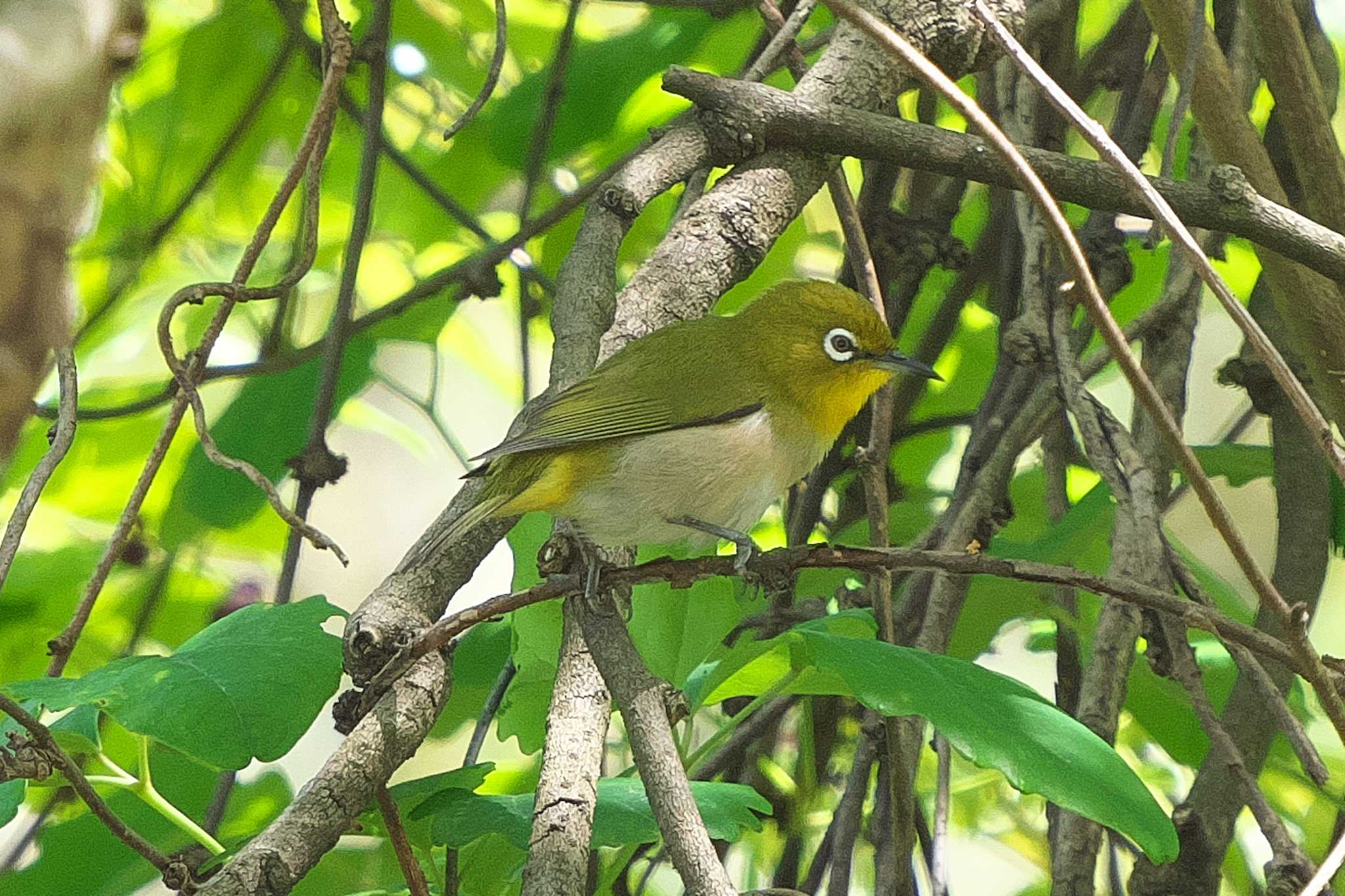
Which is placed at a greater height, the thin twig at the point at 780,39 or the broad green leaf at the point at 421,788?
the thin twig at the point at 780,39

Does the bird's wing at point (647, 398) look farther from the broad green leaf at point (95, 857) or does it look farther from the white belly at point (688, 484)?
the broad green leaf at point (95, 857)

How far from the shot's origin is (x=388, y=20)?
10.2 ft

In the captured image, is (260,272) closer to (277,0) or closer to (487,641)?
(277,0)

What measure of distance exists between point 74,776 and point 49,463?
46 cm

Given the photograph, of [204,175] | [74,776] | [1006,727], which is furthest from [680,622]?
[204,175]

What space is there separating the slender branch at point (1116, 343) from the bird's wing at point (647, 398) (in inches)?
34.8

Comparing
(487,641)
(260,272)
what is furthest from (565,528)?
(260,272)

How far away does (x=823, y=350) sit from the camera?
115 inches

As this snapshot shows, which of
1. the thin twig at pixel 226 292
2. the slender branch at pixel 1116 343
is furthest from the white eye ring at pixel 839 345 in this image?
the slender branch at pixel 1116 343

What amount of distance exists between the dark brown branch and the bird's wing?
0.40 metres

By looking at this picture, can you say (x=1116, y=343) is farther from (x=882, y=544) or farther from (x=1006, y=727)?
(x=882, y=544)

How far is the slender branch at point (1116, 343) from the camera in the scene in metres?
1.56

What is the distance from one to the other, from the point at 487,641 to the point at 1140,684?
1.19 metres

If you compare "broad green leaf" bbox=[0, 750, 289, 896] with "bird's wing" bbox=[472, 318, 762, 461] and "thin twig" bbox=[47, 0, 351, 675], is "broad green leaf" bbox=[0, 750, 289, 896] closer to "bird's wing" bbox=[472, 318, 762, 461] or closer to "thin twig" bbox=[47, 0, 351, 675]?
"thin twig" bbox=[47, 0, 351, 675]
